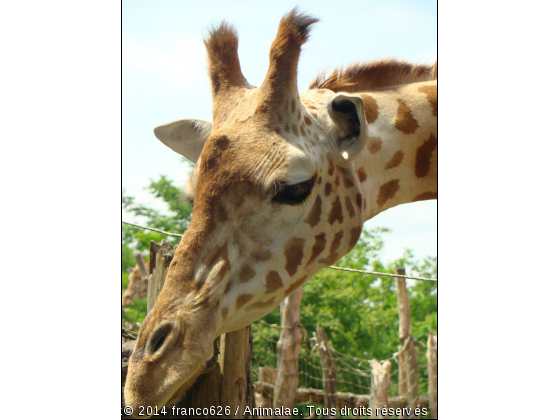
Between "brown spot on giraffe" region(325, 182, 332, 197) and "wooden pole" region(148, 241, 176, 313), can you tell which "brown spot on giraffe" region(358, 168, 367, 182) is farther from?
"wooden pole" region(148, 241, 176, 313)

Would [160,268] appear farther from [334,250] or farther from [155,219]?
[155,219]

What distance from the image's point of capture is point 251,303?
2.13 meters

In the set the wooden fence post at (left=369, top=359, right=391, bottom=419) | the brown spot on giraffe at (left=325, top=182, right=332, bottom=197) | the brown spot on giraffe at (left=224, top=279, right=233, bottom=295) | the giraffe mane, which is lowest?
the wooden fence post at (left=369, top=359, right=391, bottom=419)

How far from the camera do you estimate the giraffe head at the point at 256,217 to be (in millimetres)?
1944

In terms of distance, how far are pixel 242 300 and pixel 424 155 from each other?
1.27 meters

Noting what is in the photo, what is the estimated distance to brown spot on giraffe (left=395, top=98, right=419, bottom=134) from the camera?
2654mm

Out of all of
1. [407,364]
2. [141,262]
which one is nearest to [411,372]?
[407,364]

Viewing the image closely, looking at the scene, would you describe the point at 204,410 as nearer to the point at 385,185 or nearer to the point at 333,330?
the point at 385,185

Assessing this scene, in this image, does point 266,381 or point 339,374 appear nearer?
point 266,381

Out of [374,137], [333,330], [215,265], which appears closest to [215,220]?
[215,265]

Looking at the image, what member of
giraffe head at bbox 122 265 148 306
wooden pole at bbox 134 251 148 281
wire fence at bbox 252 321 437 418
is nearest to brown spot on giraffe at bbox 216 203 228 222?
wire fence at bbox 252 321 437 418

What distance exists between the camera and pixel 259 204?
206 cm

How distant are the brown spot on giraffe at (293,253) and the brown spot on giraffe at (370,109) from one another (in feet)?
2.57

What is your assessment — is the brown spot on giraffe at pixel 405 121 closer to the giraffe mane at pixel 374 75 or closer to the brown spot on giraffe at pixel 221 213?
the giraffe mane at pixel 374 75
